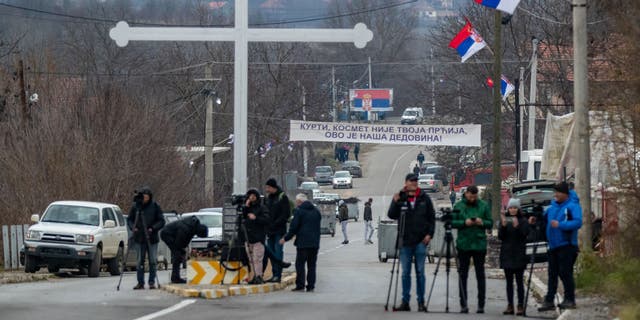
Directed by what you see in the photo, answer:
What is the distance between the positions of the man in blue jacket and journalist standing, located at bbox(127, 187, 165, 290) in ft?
24.0

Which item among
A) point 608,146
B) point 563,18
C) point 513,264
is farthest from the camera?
point 563,18

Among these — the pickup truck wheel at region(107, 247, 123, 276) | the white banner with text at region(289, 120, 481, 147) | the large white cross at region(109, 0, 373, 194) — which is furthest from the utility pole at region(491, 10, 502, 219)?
the large white cross at region(109, 0, 373, 194)

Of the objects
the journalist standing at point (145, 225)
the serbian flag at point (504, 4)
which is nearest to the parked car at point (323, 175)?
the serbian flag at point (504, 4)

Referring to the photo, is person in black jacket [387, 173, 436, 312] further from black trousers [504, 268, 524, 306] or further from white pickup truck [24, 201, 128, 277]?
white pickup truck [24, 201, 128, 277]

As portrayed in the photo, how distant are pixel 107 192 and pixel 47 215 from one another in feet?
→ 42.4

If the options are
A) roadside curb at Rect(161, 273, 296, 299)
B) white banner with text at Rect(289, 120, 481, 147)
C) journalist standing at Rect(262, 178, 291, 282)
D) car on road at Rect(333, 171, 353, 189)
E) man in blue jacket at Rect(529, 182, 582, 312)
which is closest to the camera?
man in blue jacket at Rect(529, 182, 582, 312)

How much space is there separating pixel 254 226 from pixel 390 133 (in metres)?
17.1

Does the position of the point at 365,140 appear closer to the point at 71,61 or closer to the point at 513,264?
the point at 513,264

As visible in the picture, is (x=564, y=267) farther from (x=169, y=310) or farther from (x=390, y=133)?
(x=390, y=133)

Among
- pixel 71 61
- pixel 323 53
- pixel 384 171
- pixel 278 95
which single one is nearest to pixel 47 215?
pixel 278 95

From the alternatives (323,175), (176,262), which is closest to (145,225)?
(176,262)

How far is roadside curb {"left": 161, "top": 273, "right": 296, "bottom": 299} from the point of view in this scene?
65.9 ft

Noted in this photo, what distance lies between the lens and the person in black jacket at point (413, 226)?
60.0 feet

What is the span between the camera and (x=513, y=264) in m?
17.9
